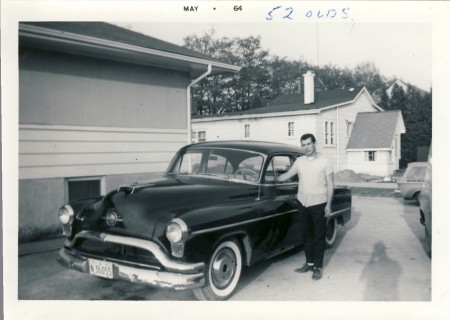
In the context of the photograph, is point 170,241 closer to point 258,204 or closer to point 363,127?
point 258,204

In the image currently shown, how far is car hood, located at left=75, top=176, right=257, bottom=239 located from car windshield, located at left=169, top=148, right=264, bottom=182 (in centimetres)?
19

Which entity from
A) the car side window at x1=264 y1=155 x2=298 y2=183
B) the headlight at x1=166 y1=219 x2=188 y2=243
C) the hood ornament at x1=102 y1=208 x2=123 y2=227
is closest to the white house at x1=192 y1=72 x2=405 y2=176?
the car side window at x1=264 y1=155 x2=298 y2=183

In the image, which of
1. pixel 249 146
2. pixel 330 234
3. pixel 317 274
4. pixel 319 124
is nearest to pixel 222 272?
pixel 317 274

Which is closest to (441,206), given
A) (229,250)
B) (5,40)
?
(229,250)

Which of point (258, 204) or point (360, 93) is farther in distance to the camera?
point (360, 93)

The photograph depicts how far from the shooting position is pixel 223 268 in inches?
136

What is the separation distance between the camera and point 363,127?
18453 millimetres

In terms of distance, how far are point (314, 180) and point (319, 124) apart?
12.5 meters

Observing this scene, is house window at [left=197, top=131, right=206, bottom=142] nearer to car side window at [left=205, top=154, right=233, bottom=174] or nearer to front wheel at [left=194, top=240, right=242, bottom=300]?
car side window at [left=205, top=154, right=233, bottom=174]

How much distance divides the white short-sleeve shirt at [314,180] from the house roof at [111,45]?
2790 millimetres

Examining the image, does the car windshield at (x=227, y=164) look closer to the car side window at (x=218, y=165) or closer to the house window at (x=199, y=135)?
the car side window at (x=218, y=165)

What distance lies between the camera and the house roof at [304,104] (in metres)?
15.9

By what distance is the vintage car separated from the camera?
9.87 ft
